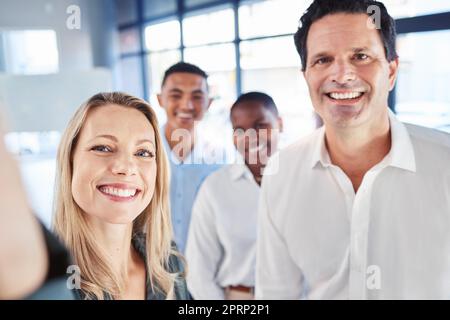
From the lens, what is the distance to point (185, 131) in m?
1.40

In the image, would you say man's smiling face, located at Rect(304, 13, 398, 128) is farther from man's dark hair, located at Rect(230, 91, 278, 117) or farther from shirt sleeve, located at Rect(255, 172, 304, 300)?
shirt sleeve, located at Rect(255, 172, 304, 300)

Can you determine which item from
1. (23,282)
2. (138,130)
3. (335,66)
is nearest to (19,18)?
(138,130)

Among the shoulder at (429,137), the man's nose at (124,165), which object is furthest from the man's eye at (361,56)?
the man's nose at (124,165)

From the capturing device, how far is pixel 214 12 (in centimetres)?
139

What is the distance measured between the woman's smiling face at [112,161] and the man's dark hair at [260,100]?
0.98ft

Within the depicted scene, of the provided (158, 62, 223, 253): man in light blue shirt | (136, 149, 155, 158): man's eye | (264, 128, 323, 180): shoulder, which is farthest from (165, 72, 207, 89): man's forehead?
(264, 128, 323, 180): shoulder

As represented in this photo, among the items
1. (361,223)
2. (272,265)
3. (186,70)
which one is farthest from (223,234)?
(186,70)

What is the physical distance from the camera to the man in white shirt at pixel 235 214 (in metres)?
1.38

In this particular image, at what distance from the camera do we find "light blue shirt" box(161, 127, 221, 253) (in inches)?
55.0

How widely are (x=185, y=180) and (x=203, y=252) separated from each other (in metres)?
0.24

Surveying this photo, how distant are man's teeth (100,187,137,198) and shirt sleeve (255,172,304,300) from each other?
41 centimetres

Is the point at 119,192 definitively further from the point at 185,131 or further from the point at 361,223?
the point at 361,223

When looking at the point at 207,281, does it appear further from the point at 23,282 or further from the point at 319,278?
the point at 23,282

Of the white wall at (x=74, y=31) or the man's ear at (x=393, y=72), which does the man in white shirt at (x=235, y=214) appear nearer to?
the man's ear at (x=393, y=72)
